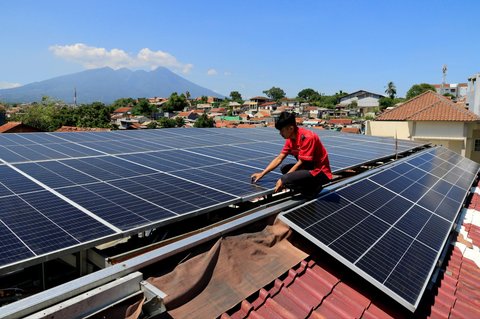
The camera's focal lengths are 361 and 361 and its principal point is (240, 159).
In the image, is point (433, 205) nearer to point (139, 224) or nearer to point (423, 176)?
point (423, 176)

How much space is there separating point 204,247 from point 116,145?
688 cm

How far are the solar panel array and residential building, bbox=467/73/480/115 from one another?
102 ft

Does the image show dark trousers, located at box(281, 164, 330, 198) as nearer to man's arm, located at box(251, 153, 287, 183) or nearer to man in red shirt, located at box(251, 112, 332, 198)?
man in red shirt, located at box(251, 112, 332, 198)

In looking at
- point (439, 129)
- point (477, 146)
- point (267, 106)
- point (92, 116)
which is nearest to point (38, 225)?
point (439, 129)

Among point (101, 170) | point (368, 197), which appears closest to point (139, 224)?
point (101, 170)

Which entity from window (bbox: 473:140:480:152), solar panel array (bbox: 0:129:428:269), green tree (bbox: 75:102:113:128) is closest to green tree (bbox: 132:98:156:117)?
green tree (bbox: 75:102:113:128)

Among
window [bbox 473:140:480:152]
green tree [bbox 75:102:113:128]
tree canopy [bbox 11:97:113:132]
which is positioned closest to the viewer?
window [bbox 473:140:480:152]

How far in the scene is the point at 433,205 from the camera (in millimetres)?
7480

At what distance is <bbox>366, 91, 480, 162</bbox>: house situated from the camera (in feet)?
89.1

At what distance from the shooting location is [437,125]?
1093 inches

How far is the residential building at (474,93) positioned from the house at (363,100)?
9871 centimetres

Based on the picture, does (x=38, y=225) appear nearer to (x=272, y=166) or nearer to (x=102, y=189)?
(x=102, y=189)

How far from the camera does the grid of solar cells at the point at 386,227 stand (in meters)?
4.26

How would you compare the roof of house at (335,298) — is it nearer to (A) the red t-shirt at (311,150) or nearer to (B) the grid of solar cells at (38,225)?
(A) the red t-shirt at (311,150)
